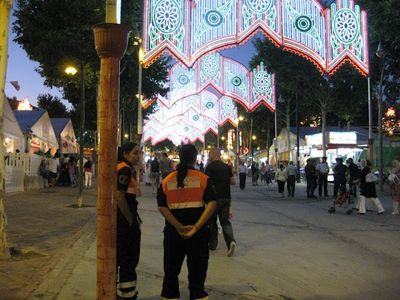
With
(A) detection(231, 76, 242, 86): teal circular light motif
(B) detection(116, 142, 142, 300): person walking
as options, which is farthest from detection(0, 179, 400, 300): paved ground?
(A) detection(231, 76, 242, 86): teal circular light motif

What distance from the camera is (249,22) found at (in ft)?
62.3

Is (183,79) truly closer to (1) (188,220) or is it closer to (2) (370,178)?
(2) (370,178)

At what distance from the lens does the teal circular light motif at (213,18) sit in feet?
61.9

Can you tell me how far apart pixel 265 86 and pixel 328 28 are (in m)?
10.7

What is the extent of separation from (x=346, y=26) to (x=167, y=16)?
6.73 metres

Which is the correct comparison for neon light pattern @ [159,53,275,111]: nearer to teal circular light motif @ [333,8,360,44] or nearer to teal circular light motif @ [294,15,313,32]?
teal circular light motif @ [294,15,313,32]

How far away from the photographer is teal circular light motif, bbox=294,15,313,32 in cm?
1922

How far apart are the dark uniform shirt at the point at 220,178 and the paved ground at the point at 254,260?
1027 mm

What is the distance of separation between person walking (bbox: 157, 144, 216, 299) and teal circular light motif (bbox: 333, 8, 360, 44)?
16175mm

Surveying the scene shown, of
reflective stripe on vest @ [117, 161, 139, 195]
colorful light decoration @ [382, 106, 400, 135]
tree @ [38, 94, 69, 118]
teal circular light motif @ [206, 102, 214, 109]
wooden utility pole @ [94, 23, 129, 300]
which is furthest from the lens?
tree @ [38, 94, 69, 118]

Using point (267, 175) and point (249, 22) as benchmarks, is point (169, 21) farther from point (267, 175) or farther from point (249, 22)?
point (267, 175)

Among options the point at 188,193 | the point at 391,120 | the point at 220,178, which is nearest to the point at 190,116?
the point at 391,120

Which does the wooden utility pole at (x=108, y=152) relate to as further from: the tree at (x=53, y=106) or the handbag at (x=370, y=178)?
the tree at (x=53, y=106)

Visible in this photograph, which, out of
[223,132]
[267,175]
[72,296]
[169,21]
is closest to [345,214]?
[169,21]
